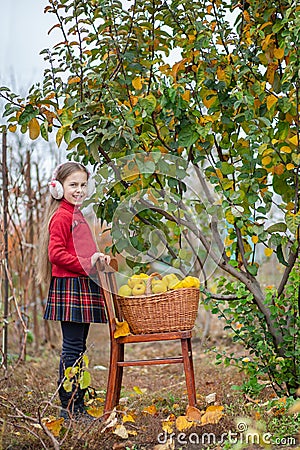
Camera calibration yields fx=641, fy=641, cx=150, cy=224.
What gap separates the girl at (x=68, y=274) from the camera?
3047mm

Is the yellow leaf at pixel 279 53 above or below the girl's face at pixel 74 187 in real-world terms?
above

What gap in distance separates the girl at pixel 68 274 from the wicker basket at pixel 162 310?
10.8 inches

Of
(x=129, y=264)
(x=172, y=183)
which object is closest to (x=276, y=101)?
(x=172, y=183)

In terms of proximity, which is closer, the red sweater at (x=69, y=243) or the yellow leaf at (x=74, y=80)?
the red sweater at (x=69, y=243)

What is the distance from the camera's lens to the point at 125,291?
2867 mm

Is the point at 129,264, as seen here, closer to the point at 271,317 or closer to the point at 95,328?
the point at 271,317

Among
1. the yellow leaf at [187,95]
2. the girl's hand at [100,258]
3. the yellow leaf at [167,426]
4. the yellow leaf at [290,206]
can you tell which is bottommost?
the yellow leaf at [167,426]

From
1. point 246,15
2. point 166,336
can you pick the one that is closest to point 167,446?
point 166,336

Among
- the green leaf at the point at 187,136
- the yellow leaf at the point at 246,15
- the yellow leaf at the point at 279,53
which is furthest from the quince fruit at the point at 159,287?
the yellow leaf at the point at 246,15

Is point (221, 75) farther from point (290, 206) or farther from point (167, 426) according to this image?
point (167, 426)

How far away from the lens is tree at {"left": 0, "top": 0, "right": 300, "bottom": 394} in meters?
2.94

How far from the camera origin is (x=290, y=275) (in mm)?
3090

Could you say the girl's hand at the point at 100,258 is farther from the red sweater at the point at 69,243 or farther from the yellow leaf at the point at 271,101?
the yellow leaf at the point at 271,101

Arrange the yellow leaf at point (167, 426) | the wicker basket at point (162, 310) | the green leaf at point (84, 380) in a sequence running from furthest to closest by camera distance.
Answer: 1. the wicker basket at point (162, 310)
2. the yellow leaf at point (167, 426)
3. the green leaf at point (84, 380)
